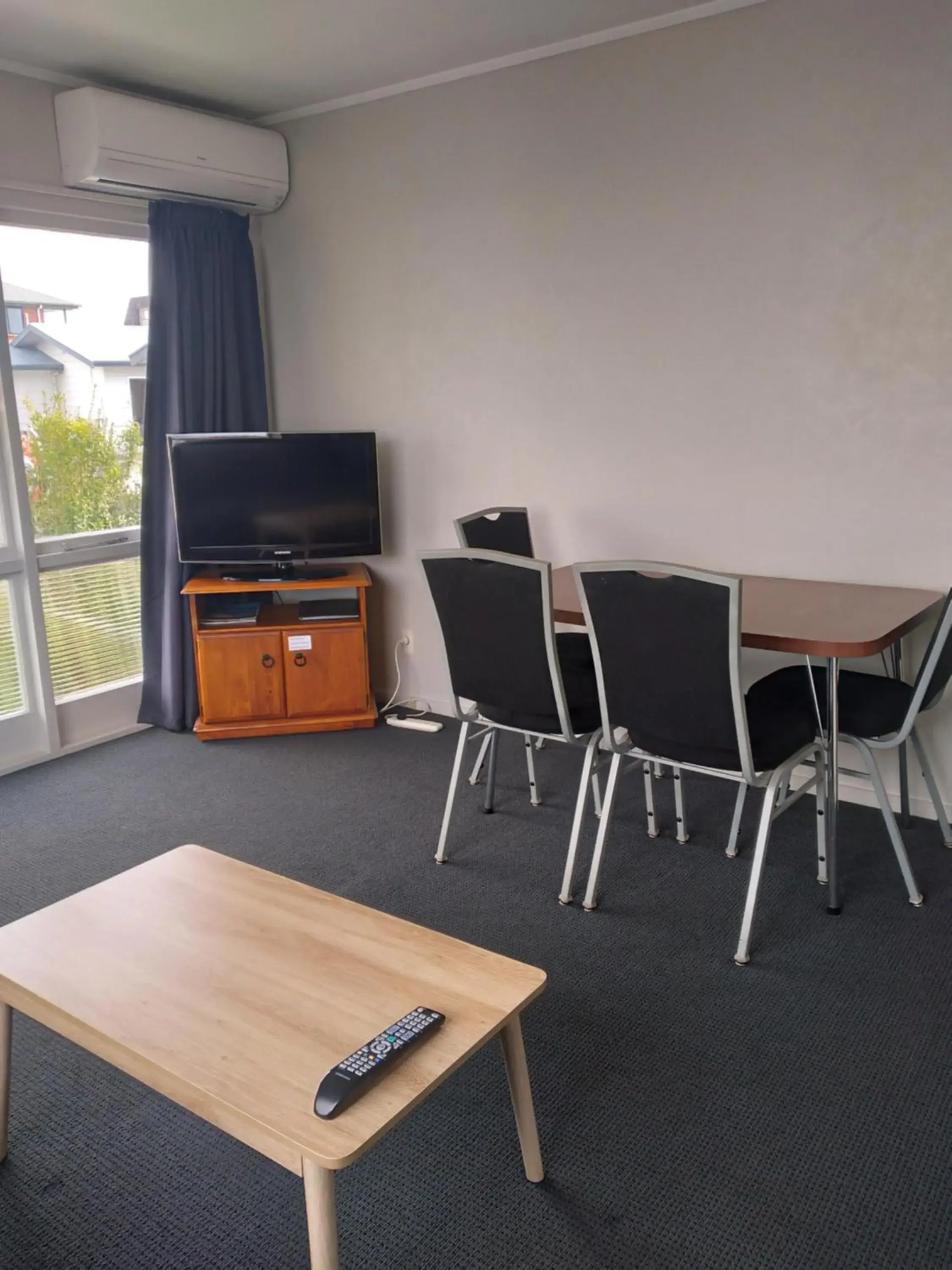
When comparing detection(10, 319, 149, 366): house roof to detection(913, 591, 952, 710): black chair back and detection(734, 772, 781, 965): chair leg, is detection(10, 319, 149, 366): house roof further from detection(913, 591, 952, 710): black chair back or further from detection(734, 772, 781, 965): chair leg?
detection(913, 591, 952, 710): black chair back

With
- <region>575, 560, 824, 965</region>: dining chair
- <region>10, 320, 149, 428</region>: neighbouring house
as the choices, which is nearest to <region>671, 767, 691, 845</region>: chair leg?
<region>575, 560, 824, 965</region>: dining chair

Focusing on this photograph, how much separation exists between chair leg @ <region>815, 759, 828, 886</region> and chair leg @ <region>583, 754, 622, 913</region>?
→ 0.55 m

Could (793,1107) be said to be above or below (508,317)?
below

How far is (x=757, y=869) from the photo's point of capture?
7.84ft

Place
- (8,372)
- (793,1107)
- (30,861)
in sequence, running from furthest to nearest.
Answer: (8,372)
(30,861)
(793,1107)

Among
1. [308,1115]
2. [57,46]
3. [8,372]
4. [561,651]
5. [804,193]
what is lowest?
[308,1115]

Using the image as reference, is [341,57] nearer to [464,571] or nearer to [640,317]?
[640,317]

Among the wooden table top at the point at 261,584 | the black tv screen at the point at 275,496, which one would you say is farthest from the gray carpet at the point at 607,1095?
the black tv screen at the point at 275,496

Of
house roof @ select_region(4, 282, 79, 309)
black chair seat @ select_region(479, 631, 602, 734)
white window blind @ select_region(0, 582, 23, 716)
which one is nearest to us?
black chair seat @ select_region(479, 631, 602, 734)

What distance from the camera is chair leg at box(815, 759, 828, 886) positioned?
2701 millimetres

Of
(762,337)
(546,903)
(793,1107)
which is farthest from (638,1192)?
(762,337)

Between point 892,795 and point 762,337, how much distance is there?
1558mm

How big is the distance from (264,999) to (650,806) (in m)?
1.66

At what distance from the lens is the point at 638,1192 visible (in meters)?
1.75
